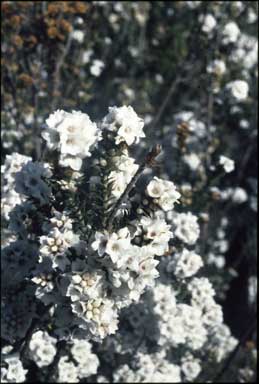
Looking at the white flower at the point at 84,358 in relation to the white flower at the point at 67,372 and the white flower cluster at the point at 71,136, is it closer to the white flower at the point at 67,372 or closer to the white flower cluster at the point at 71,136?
the white flower at the point at 67,372

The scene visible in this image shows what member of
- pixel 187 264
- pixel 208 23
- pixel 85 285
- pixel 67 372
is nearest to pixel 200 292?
pixel 187 264

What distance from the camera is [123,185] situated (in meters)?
3.70

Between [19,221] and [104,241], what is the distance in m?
0.97

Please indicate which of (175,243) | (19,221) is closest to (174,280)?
(175,243)

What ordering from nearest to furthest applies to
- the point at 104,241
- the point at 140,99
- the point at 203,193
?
the point at 104,241
the point at 203,193
the point at 140,99

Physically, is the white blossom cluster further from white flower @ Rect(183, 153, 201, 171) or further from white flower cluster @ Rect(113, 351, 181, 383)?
white flower @ Rect(183, 153, 201, 171)

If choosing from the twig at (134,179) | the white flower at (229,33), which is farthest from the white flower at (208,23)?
the twig at (134,179)

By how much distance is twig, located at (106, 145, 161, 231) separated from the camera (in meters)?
3.13

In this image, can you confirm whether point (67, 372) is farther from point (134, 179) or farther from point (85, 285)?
point (134, 179)

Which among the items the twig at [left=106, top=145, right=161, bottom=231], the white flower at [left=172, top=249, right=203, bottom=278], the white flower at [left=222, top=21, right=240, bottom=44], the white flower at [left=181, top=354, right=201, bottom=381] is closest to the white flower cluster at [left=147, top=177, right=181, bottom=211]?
the twig at [left=106, top=145, right=161, bottom=231]

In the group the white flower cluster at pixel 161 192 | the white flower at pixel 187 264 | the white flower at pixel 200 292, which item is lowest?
the white flower cluster at pixel 161 192

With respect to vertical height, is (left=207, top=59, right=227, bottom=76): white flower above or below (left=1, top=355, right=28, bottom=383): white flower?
above

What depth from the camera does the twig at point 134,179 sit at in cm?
313

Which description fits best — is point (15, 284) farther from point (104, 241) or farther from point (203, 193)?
point (203, 193)
